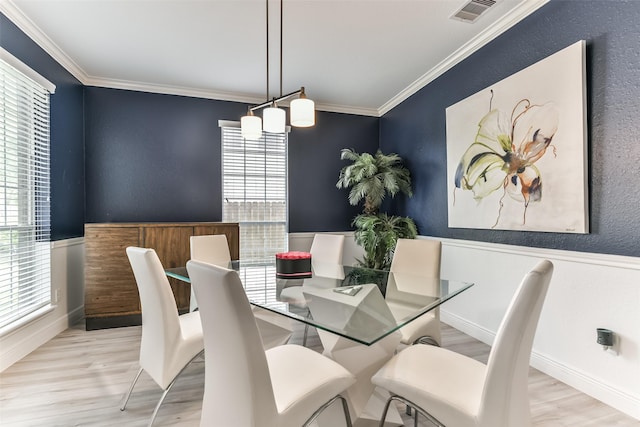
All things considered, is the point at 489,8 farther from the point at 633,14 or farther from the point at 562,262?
the point at 562,262

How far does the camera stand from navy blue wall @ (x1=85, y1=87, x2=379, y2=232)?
3814 mm

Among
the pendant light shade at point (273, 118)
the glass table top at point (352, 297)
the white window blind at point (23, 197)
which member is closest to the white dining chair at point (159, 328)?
the glass table top at point (352, 297)

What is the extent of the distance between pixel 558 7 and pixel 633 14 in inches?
21.0

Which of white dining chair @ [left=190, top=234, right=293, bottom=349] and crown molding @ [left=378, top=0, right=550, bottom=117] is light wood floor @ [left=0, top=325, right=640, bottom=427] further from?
crown molding @ [left=378, top=0, right=550, bottom=117]

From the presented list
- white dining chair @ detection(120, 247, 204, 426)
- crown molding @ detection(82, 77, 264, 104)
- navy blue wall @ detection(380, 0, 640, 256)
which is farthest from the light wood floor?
crown molding @ detection(82, 77, 264, 104)

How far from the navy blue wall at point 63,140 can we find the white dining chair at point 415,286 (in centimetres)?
318

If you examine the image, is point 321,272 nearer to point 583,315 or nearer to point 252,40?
point 583,315

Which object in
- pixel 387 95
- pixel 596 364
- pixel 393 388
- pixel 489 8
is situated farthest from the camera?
pixel 387 95

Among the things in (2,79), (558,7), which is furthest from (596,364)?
(2,79)

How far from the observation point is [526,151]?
2486 millimetres

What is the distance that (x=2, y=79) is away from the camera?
94.0 inches

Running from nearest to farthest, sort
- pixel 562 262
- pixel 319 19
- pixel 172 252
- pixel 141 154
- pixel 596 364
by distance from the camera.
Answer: pixel 596 364 < pixel 562 262 < pixel 319 19 < pixel 172 252 < pixel 141 154

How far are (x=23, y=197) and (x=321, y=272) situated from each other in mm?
2542

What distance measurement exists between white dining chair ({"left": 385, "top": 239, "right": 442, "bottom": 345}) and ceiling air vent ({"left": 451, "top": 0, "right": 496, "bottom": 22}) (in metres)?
1.82
